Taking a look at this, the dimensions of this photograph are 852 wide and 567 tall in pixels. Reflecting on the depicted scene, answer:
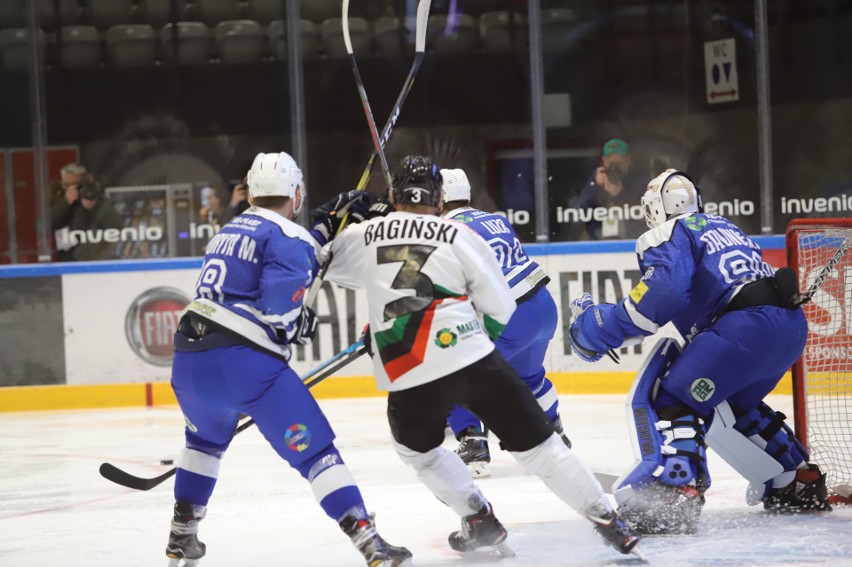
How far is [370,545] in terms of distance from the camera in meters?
3.16

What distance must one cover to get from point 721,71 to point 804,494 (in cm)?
510

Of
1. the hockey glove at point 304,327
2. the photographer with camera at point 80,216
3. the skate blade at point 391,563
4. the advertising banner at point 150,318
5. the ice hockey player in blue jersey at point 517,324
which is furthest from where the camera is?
the photographer with camera at point 80,216

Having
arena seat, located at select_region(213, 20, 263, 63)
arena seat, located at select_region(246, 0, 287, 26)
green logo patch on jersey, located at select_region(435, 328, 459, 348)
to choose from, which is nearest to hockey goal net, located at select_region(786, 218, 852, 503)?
green logo patch on jersey, located at select_region(435, 328, 459, 348)

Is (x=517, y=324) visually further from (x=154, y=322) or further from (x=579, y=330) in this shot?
(x=154, y=322)

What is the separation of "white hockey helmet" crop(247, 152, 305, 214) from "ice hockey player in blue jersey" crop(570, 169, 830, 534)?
1087 mm

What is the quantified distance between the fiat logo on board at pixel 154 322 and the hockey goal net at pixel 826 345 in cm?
424

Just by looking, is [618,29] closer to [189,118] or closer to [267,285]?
[189,118]

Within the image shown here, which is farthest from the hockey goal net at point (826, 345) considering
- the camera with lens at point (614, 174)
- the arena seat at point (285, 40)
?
the arena seat at point (285, 40)

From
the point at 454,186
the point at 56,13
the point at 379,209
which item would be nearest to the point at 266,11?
the point at 56,13

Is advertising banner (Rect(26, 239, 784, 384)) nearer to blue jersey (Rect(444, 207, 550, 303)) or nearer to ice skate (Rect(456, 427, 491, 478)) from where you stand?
ice skate (Rect(456, 427, 491, 478))

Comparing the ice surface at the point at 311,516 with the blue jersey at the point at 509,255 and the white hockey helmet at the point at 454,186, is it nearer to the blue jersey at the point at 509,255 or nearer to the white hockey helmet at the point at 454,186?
the blue jersey at the point at 509,255

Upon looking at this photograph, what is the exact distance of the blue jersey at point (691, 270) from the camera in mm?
3689

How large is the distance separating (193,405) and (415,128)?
18.3 ft

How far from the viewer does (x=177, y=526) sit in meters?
3.41
